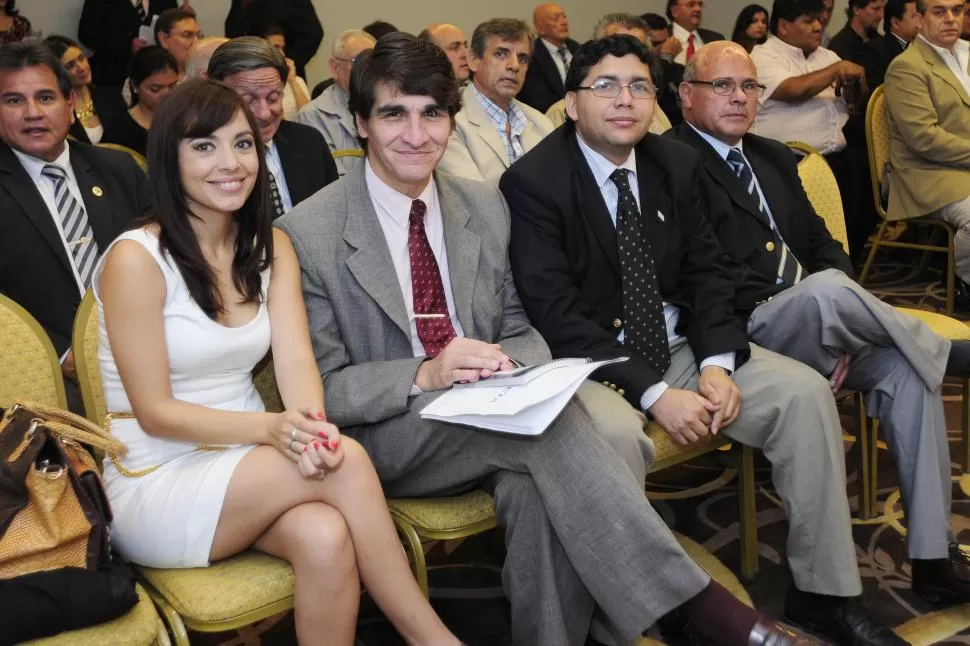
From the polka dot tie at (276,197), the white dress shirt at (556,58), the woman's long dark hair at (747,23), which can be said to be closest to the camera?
the polka dot tie at (276,197)

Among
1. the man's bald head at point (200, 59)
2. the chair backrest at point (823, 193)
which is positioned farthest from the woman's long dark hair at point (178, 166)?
the chair backrest at point (823, 193)

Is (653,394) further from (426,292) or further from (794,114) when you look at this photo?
(794,114)

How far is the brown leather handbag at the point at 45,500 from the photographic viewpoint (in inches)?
61.5

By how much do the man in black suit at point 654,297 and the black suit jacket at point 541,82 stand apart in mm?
3072

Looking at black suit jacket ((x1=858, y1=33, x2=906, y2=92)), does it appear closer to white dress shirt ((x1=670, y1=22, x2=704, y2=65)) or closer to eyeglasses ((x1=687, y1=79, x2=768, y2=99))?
white dress shirt ((x1=670, y1=22, x2=704, y2=65))

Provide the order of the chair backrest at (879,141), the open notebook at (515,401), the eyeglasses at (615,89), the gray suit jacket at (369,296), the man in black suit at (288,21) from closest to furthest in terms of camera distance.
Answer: the open notebook at (515,401) → the gray suit jacket at (369,296) → the eyeglasses at (615,89) → the chair backrest at (879,141) → the man in black suit at (288,21)

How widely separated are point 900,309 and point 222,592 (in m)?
1.92

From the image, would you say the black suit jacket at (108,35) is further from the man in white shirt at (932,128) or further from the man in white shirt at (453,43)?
the man in white shirt at (932,128)

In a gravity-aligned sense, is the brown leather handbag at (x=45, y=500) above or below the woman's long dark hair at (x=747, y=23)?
below

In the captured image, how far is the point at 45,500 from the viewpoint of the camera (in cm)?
159

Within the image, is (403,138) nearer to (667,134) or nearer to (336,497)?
(336,497)

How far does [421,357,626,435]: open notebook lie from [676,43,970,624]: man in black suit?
2.76ft

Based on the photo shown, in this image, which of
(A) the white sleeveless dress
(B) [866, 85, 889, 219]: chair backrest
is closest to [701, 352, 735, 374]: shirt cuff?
(A) the white sleeveless dress

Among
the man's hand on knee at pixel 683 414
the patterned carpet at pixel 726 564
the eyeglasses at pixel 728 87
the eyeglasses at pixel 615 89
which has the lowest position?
the patterned carpet at pixel 726 564
